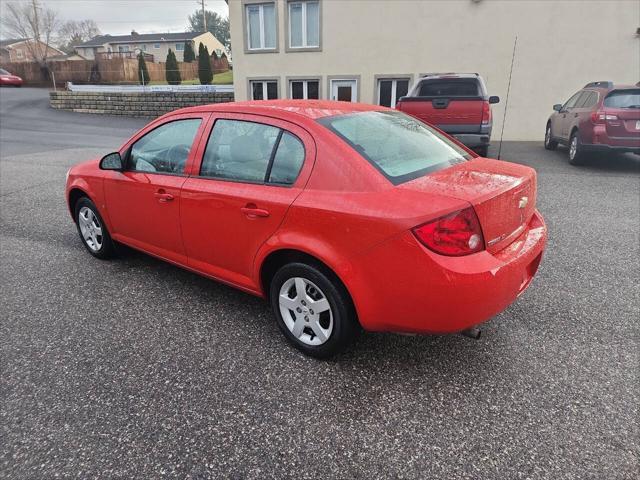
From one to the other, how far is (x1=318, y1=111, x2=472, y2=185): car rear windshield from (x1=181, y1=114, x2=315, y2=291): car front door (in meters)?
0.31

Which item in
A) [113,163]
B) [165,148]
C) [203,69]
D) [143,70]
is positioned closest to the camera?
[165,148]

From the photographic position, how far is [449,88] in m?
9.73

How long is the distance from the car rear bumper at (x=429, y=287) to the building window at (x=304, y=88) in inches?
649

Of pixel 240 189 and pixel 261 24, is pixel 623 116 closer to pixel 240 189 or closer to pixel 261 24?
pixel 240 189

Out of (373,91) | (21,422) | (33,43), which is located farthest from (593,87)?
(33,43)

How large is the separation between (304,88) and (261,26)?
3001 mm

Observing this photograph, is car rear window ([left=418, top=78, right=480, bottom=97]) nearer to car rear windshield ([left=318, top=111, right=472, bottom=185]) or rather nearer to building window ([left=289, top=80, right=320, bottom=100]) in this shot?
car rear windshield ([left=318, top=111, right=472, bottom=185])

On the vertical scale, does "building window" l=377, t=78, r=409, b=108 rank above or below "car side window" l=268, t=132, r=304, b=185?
above

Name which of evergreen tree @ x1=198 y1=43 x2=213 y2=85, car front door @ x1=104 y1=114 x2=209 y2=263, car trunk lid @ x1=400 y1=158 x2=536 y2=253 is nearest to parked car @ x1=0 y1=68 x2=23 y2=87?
evergreen tree @ x1=198 y1=43 x2=213 y2=85

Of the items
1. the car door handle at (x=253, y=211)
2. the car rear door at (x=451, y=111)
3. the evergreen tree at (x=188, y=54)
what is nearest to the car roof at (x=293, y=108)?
the car door handle at (x=253, y=211)

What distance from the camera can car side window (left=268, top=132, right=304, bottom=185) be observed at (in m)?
2.74

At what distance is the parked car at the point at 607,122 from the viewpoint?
856cm

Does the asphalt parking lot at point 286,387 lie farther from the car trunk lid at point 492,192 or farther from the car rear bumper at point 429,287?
the car trunk lid at point 492,192

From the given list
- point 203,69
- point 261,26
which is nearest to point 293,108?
point 261,26
